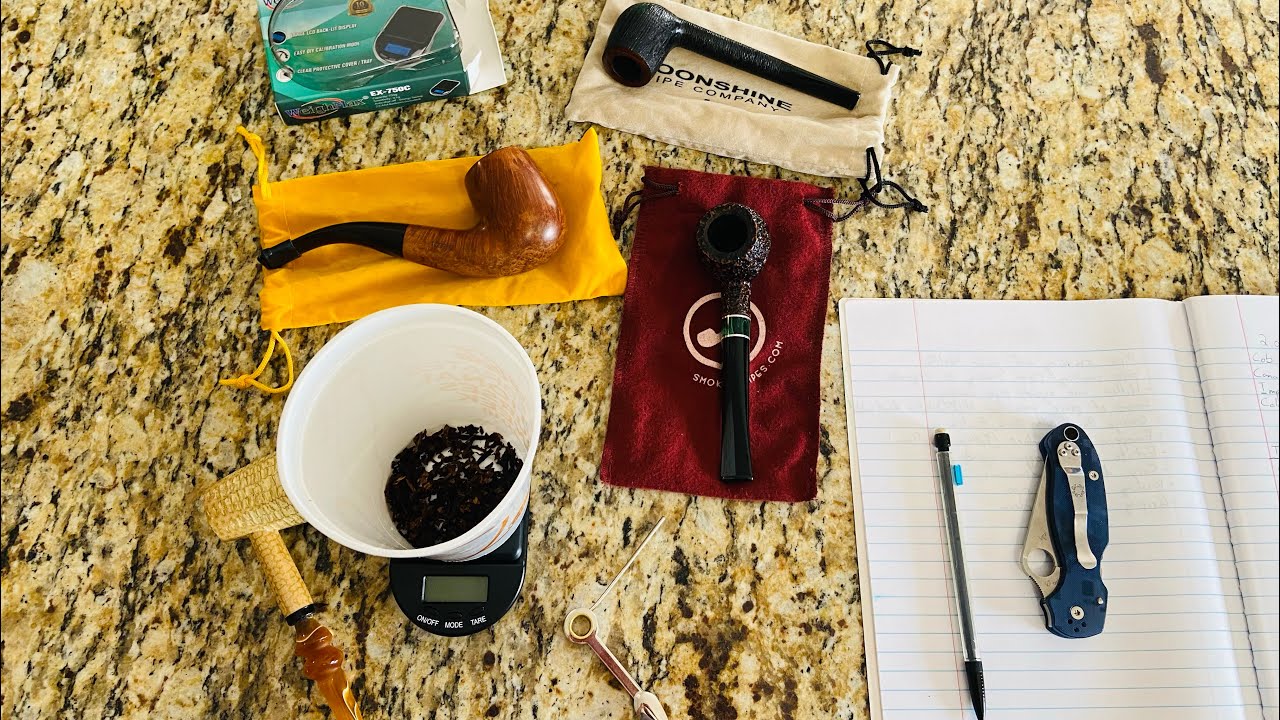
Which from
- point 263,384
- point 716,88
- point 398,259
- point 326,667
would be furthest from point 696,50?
point 326,667

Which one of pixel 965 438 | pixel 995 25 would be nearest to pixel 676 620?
pixel 965 438

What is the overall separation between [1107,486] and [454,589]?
0.68 m

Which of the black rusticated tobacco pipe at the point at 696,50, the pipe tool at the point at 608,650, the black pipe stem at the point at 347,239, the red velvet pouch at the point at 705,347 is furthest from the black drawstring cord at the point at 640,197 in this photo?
the pipe tool at the point at 608,650

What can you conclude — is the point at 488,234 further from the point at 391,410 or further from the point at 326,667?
the point at 326,667

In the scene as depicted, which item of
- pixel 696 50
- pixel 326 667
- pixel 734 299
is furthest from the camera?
pixel 696 50

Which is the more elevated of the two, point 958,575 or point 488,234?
point 488,234

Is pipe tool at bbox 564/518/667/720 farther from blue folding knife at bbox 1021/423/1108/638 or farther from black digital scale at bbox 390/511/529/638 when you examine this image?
blue folding knife at bbox 1021/423/1108/638

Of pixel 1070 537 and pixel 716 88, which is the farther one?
pixel 716 88

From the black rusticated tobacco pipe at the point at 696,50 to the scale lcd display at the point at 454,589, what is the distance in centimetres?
63

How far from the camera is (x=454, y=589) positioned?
78 centimetres

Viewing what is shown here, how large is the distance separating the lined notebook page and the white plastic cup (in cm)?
72

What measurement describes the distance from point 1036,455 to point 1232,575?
215mm

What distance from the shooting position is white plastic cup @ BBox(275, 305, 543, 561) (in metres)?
0.64

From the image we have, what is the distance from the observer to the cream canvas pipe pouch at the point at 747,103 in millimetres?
953
